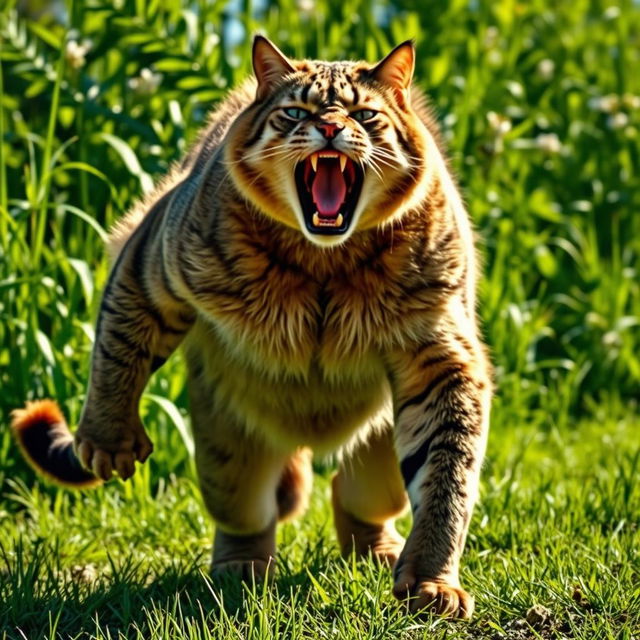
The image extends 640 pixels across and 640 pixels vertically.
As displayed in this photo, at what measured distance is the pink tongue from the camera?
359 centimetres

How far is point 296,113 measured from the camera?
360cm

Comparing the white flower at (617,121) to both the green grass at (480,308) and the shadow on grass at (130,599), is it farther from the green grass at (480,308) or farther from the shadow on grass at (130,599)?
the shadow on grass at (130,599)

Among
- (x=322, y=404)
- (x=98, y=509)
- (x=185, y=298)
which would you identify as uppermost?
(x=185, y=298)

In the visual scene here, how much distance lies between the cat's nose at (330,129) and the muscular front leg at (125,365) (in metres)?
0.74

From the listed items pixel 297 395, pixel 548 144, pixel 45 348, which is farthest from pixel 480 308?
pixel 297 395

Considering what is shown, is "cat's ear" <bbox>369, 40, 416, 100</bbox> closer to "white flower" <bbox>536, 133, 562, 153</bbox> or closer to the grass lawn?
the grass lawn

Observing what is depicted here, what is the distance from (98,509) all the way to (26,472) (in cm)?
40

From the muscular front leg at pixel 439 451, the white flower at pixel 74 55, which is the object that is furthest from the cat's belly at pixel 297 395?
the white flower at pixel 74 55

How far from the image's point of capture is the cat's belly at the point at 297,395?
388 centimetres

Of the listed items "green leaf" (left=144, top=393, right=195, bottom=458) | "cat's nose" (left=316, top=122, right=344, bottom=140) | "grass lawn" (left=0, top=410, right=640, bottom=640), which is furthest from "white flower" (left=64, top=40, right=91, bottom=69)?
"cat's nose" (left=316, top=122, right=344, bottom=140)

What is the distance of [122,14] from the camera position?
570 cm

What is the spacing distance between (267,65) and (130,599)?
1570 mm

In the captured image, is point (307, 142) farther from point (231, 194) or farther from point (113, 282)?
point (113, 282)

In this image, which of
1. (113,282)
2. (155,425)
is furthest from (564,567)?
(155,425)
